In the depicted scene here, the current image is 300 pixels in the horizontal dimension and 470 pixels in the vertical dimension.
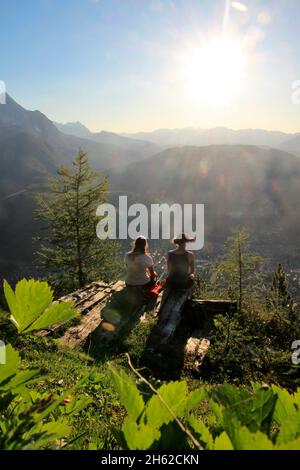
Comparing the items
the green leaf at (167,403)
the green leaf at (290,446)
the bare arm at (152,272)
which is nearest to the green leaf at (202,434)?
the green leaf at (167,403)

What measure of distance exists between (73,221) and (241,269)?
10.7m

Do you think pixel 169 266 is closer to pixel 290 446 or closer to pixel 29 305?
pixel 29 305

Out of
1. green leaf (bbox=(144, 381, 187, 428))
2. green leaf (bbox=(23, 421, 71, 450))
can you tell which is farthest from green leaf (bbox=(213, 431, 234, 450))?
green leaf (bbox=(23, 421, 71, 450))

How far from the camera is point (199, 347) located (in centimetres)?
721

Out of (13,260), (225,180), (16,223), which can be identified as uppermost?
(225,180)

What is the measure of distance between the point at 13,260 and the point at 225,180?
111145 millimetres

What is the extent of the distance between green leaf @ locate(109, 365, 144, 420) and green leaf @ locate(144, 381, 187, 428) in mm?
16

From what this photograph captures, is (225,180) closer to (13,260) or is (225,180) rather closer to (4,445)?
(13,260)

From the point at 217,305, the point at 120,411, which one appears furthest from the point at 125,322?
the point at 120,411

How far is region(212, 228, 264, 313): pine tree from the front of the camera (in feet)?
32.4

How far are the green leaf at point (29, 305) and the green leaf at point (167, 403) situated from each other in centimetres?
25

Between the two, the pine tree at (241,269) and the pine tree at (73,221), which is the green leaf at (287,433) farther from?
the pine tree at (73,221)

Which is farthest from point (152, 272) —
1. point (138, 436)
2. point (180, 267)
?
point (138, 436)

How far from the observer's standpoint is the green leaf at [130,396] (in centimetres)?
69
